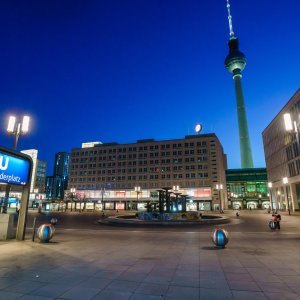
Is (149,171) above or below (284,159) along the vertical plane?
above

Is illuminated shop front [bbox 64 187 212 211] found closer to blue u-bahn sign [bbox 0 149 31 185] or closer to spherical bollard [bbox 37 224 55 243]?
blue u-bahn sign [bbox 0 149 31 185]

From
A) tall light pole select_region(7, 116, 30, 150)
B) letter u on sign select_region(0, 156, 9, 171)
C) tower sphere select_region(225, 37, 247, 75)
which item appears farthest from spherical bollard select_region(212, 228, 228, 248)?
tower sphere select_region(225, 37, 247, 75)

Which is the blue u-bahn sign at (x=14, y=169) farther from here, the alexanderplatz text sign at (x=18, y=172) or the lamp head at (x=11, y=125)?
the lamp head at (x=11, y=125)

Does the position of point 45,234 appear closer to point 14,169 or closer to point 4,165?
point 14,169

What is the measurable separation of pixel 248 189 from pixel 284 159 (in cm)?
4972

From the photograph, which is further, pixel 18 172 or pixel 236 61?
pixel 236 61

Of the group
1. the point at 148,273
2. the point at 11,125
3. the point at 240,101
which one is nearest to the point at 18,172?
the point at 11,125

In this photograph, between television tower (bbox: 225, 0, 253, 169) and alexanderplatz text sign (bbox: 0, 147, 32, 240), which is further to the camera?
television tower (bbox: 225, 0, 253, 169)

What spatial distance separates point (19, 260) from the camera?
33.6 feet

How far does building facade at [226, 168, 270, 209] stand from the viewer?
4486 inches

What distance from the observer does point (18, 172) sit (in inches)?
627

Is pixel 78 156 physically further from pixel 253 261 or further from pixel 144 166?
pixel 253 261

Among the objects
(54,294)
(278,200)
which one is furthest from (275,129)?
(54,294)

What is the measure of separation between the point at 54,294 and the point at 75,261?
12.9ft
